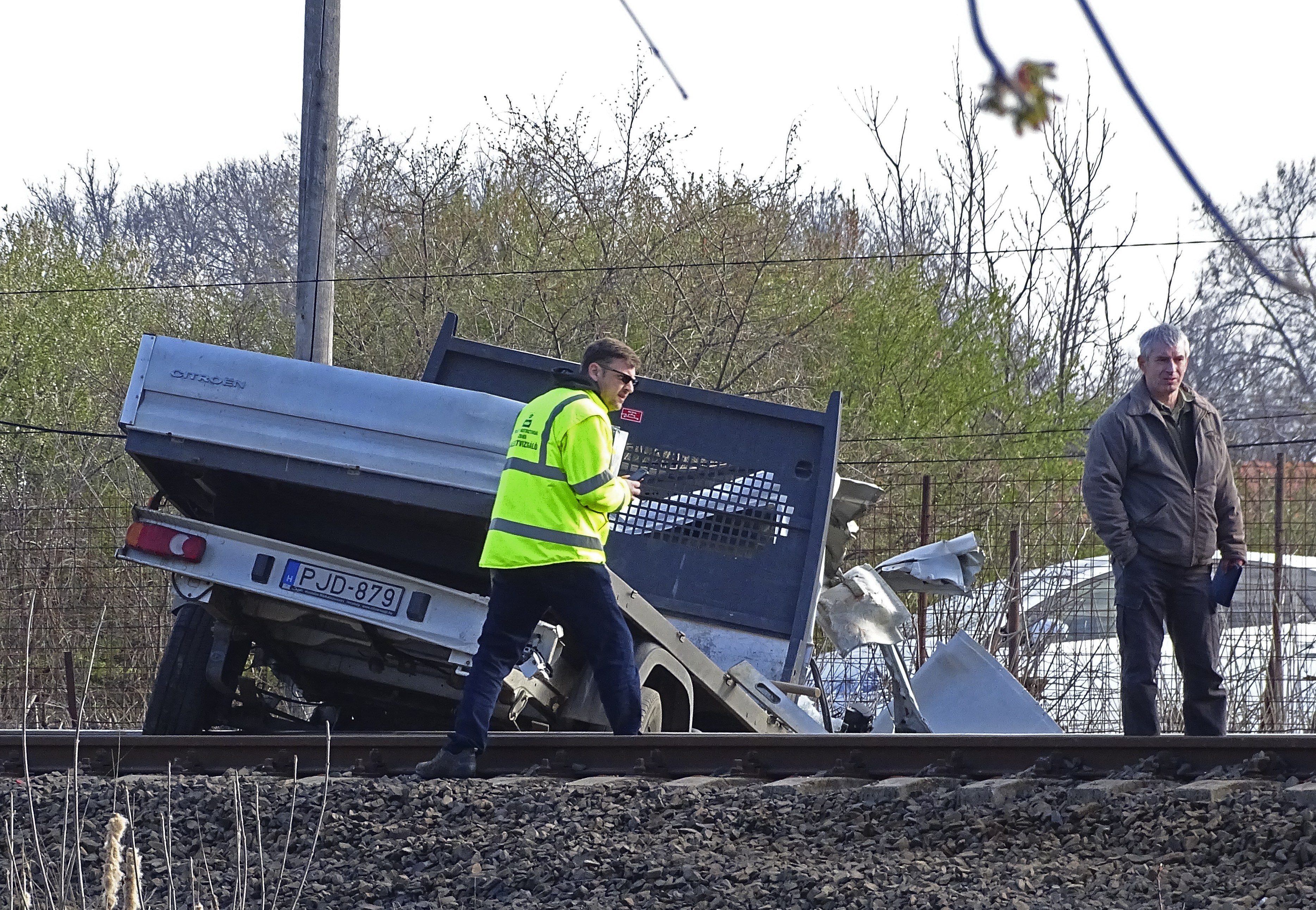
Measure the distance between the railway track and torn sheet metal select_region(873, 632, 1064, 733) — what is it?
2.38m

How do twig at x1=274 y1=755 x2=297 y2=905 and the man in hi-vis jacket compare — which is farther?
the man in hi-vis jacket

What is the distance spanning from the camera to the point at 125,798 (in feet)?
18.3

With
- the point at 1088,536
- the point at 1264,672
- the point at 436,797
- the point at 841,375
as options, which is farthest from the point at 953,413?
the point at 436,797

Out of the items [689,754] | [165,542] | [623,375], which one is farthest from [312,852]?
[165,542]

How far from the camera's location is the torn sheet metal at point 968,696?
7.95 metres

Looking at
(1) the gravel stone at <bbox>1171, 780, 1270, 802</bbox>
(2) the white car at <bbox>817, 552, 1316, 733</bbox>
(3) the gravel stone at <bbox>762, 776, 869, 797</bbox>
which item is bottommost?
(3) the gravel stone at <bbox>762, 776, 869, 797</bbox>

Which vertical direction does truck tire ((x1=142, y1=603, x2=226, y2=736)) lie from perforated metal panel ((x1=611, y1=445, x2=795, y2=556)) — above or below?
below

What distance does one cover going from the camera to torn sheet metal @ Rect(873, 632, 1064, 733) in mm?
7949

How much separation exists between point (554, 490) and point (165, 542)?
191 centimetres

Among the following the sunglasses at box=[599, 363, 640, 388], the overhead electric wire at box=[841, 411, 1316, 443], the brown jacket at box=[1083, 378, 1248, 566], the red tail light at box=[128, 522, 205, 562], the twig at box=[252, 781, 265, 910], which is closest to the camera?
the twig at box=[252, 781, 265, 910]

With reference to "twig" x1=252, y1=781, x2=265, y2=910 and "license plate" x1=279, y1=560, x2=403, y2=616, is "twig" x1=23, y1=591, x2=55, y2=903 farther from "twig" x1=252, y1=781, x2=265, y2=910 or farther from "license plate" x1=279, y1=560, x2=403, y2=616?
"license plate" x1=279, y1=560, x2=403, y2=616

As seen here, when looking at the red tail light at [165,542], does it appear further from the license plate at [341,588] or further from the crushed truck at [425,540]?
the license plate at [341,588]

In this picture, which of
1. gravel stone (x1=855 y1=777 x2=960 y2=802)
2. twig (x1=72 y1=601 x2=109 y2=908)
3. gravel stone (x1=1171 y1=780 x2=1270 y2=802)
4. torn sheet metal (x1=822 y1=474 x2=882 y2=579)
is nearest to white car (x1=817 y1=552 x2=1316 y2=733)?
torn sheet metal (x1=822 y1=474 x2=882 y2=579)

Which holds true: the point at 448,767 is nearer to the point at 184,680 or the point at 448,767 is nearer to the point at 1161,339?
the point at 184,680
